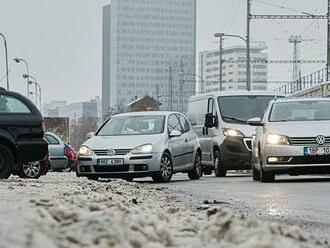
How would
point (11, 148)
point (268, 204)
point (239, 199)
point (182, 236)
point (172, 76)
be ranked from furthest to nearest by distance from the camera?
point (172, 76), point (11, 148), point (239, 199), point (268, 204), point (182, 236)

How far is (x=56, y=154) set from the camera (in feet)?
81.1

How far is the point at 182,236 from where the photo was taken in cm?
452

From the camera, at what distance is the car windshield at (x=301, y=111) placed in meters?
15.4

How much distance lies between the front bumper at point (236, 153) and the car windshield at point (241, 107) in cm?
62

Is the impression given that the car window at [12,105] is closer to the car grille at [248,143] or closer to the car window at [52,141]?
the car grille at [248,143]

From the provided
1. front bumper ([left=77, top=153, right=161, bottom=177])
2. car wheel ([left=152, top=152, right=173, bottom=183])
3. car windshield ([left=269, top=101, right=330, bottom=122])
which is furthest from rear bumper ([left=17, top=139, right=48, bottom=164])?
car windshield ([left=269, top=101, right=330, bottom=122])

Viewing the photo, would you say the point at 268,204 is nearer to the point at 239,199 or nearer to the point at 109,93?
the point at 239,199

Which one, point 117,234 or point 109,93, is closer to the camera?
point 117,234

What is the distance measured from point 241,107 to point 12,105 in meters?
7.16

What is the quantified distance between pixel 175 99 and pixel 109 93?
13.3 metres

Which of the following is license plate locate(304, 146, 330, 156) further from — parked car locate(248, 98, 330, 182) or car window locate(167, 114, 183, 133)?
car window locate(167, 114, 183, 133)

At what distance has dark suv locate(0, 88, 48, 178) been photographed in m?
14.2

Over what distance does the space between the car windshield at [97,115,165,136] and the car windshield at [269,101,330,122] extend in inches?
99.8

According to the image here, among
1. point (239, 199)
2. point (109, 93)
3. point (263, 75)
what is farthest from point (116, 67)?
point (239, 199)
